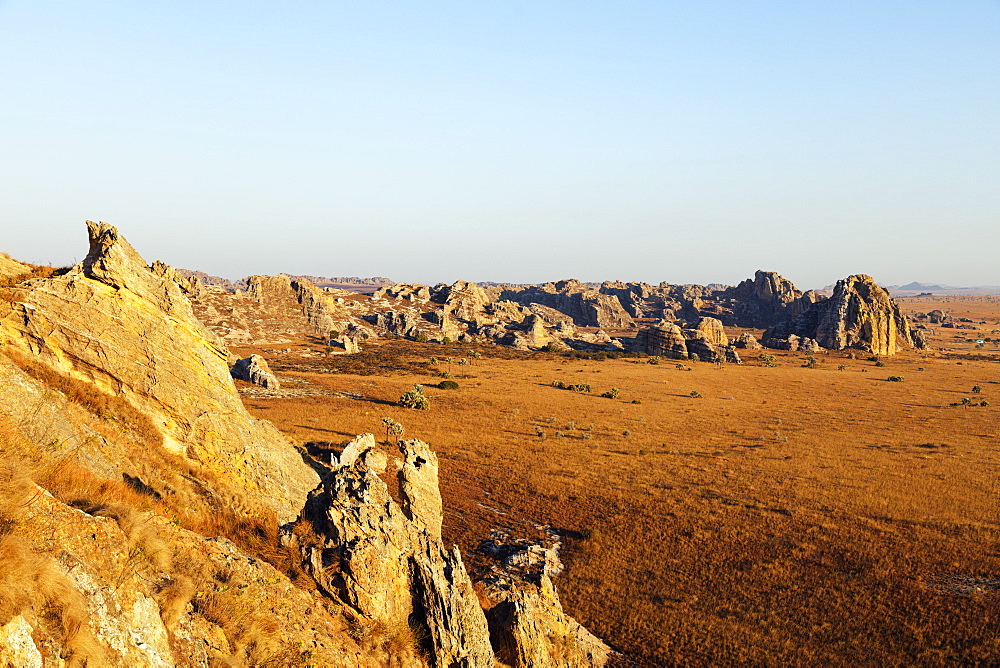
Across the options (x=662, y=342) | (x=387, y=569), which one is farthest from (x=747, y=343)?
(x=387, y=569)

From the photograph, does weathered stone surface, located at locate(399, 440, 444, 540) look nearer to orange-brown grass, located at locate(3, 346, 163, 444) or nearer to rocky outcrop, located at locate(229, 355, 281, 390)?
orange-brown grass, located at locate(3, 346, 163, 444)

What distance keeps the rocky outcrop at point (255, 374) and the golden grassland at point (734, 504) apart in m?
3.55

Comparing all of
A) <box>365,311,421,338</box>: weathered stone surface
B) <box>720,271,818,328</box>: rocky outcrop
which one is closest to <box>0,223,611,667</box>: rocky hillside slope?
<box>365,311,421,338</box>: weathered stone surface

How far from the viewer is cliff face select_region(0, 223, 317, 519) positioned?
38.5 feet

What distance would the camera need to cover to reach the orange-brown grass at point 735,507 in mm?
15266

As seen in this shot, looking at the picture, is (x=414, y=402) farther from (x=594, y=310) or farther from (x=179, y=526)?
(x=594, y=310)

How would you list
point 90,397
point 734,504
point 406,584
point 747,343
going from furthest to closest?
point 747,343 → point 734,504 → point 90,397 → point 406,584

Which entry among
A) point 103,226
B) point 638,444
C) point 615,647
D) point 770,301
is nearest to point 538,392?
point 638,444

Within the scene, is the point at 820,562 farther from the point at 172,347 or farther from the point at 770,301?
the point at 770,301

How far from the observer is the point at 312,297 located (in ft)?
324

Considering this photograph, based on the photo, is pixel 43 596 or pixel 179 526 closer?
pixel 43 596

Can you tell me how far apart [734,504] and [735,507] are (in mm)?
379

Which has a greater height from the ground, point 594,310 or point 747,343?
point 594,310

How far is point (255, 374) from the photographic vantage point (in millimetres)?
45188
